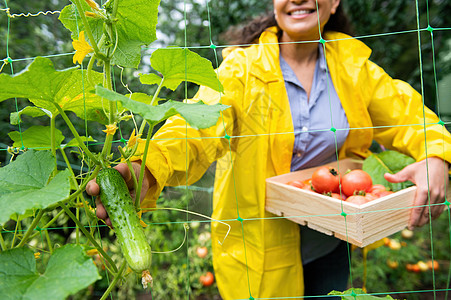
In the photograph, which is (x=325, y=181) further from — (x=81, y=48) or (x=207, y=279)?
(x=207, y=279)

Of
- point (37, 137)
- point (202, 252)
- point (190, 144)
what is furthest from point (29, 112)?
point (202, 252)

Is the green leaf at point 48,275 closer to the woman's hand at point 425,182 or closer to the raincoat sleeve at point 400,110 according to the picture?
the woman's hand at point 425,182

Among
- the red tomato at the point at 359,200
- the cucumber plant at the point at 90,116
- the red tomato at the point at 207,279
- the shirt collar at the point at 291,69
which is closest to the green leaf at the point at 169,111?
the cucumber plant at the point at 90,116

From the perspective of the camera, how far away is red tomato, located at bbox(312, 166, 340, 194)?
1168 millimetres

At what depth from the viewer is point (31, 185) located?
558 millimetres

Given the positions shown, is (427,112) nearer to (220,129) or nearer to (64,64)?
(220,129)

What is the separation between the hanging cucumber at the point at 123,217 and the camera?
22.4 inches

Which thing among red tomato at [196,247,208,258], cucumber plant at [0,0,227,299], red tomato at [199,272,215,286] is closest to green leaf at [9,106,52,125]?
cucumber plant at [0,0,227,299]

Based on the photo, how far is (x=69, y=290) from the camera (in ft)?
1.48

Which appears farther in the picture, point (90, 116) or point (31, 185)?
point (90, 116)

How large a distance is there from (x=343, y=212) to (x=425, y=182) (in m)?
0.35

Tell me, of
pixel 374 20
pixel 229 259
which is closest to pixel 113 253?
pixel 229 259

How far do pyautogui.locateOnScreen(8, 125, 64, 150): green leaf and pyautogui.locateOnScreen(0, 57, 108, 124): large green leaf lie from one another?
0.06 metres

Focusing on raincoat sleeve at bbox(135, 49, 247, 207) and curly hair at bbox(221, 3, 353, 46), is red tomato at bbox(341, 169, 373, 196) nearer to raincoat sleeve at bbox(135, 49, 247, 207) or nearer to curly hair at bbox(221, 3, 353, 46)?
raincoat sleeve at bbox(135, 49, 247, 207)
